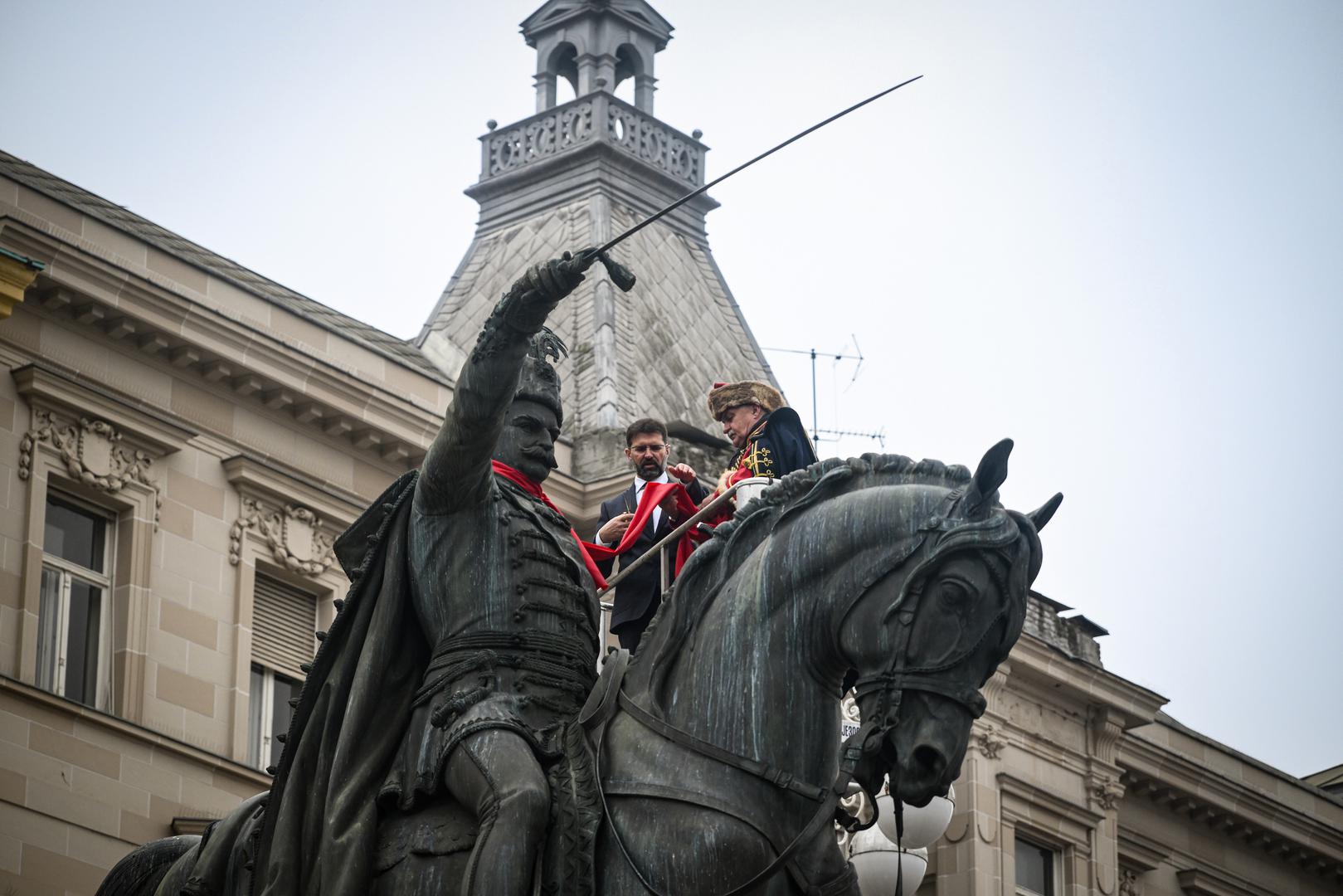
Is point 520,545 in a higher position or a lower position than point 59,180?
lower

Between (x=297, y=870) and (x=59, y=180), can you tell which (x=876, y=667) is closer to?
(x=297, y=870)

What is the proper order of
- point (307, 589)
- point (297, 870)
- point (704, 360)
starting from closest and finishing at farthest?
point (297, 870) → point (307, 589) → point (704, 360)

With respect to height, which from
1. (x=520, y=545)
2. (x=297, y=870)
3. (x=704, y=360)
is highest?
(x=704, y=360)

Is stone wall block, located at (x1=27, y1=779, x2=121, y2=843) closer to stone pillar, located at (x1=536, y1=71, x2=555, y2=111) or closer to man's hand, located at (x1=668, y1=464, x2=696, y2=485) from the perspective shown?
man's hand, located at (x1=668, y1=464, x2=696, y2=485)

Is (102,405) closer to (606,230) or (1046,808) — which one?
(1046,808)

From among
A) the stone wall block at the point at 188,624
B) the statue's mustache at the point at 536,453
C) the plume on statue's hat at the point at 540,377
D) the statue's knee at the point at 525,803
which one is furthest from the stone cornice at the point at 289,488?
the statue's knee at the point at 525,803

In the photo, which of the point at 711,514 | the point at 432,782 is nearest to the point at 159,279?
the point at 711,514

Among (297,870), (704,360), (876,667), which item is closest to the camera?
(876,667)

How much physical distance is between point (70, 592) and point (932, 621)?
64.8ft

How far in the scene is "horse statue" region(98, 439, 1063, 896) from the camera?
487 inches

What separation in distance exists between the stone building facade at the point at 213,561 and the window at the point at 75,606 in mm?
22

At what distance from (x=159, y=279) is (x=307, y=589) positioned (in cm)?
340

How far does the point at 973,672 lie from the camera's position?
12.5 metres

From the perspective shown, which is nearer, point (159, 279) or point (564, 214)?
point (159, 279)
